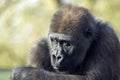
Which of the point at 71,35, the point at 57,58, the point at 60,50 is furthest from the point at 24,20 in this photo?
the point at 57,58

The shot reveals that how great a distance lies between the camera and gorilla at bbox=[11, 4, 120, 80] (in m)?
9.42

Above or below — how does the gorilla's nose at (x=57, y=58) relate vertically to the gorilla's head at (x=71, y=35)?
below

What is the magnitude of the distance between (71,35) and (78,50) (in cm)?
35

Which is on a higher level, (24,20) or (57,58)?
(24,20)

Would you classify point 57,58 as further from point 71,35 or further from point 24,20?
point 24,20

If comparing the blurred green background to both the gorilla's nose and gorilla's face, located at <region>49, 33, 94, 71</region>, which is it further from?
the gorilla's nose

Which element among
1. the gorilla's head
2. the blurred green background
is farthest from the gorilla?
the blurred green background

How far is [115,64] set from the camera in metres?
9.83

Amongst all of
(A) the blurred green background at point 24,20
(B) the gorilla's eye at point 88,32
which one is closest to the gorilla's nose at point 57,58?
(B) the gorilla's eye at point 88,32

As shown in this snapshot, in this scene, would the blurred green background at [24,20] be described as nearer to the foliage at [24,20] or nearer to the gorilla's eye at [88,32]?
the foliage at [24,20]

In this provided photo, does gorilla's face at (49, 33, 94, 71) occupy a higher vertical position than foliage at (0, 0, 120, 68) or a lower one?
lower

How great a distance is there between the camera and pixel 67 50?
9.52m

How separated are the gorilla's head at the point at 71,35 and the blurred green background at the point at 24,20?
16963 mm

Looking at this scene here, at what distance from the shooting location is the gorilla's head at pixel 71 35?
31.1ft
